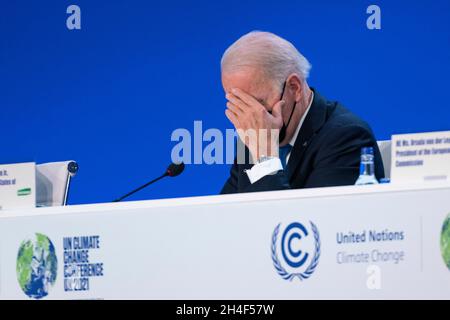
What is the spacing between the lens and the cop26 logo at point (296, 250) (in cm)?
245

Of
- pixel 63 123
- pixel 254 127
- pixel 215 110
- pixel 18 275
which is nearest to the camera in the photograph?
pixel 18 275

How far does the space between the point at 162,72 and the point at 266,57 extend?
1785 millimetres

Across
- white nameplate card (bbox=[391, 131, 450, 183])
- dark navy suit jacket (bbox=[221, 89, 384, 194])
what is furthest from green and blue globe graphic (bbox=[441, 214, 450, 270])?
dark navy suit jacket (bbox=[221, 89, 384, 194])

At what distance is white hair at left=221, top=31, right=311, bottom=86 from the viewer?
3537 millimetres

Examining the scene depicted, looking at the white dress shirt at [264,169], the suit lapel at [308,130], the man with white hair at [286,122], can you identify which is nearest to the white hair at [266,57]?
the man with white hair at [286,122]

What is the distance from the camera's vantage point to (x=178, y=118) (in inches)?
204

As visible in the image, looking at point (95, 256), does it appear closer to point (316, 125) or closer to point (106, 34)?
point (316, 125)

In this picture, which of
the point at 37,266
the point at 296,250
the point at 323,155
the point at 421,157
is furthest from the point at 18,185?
the point at 421,157

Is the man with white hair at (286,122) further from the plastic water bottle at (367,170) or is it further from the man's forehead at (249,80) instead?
the plastic water bottle at (367,170)

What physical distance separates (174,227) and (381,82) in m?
2.19

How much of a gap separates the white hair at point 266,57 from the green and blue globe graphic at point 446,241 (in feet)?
4.52

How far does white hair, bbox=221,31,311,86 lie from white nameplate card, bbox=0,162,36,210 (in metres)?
0.85

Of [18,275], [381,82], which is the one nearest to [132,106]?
[381,82]

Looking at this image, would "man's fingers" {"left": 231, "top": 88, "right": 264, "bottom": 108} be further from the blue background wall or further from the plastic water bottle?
the blue background wall
